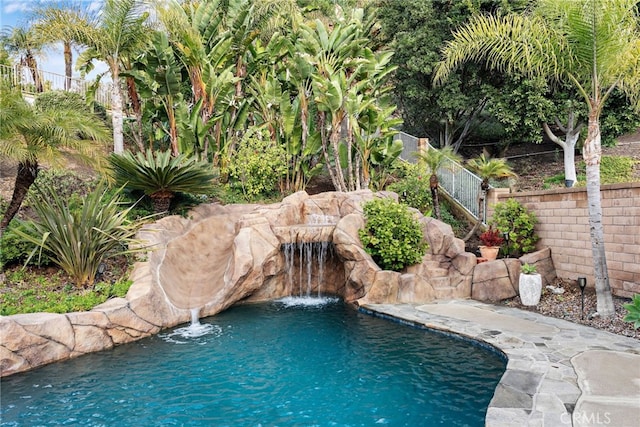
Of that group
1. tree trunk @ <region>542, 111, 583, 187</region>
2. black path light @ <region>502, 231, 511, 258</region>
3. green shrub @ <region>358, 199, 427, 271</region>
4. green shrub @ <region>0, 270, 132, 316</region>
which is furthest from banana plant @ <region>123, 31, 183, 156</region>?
tree trunk @ <region>542, 111, 583, 187</region>

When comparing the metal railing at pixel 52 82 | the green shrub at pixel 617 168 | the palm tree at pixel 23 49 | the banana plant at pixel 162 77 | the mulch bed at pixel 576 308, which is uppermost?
the palm tree at pixel 23 49

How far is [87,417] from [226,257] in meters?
5.50

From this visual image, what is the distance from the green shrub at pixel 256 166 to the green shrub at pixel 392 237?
15.2 ft

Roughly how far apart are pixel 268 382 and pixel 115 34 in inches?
393

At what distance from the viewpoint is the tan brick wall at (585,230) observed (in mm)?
8000

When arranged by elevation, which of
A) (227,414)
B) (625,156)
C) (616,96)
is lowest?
(227,414)

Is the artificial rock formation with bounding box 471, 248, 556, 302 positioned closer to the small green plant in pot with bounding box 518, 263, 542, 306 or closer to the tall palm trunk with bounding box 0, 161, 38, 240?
the small green plant in pot with bounding box 518, 263, 542, 306

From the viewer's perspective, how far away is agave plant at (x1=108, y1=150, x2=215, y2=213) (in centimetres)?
978

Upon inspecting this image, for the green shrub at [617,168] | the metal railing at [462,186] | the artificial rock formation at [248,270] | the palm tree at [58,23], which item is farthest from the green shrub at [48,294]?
the green shrub at [617,168]

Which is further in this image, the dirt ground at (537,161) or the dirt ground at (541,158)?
the dirt ground at (541,158)

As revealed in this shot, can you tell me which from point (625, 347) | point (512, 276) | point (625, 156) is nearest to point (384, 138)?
point (512, 276)

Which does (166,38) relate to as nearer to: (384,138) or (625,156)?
(384,138)

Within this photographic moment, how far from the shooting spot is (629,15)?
23.9 feet

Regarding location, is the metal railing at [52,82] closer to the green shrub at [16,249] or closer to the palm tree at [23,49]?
the palm tree at [23,49]
